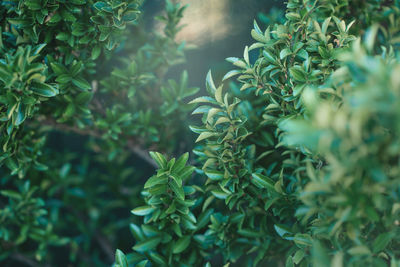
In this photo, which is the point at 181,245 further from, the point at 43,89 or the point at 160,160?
the point at 43,89

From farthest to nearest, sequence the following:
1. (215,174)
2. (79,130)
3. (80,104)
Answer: (79,130) < (80,104) < (215,174)

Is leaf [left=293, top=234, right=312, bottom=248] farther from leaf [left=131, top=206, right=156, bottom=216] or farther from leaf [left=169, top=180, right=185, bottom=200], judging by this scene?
leaf [left=131, top=206, right=156, bottom=216]

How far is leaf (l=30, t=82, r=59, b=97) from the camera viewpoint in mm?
1359

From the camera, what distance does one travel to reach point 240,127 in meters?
1.36

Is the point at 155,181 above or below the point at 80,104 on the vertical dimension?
below

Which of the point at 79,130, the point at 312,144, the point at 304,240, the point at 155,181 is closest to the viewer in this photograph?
the point at 312,144

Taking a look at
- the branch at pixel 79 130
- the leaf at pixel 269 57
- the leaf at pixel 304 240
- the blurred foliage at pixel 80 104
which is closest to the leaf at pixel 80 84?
the blurred foliage at pixel 80 104

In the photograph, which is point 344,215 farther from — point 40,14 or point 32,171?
point 32,171

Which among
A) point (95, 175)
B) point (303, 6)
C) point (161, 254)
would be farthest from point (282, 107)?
point (95, 175)

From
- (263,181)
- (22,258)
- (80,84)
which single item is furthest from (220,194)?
(22,258)

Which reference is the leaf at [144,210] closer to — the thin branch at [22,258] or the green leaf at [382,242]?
the green leaf at [382,242]

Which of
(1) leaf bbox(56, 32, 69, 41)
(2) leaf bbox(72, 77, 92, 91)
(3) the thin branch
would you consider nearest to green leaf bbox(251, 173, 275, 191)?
(2) leaf bbox(72, 77, 92, 91)

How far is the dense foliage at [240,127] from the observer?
2.76 ft

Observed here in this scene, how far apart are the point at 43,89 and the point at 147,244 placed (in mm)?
788
